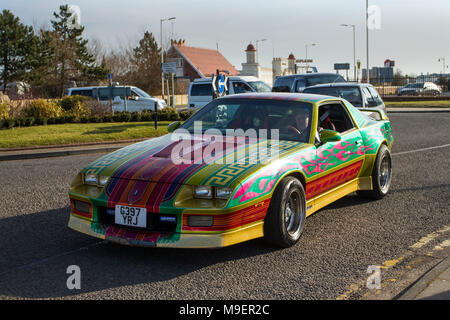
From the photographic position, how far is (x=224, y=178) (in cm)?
466

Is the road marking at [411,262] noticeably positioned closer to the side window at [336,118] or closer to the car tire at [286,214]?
the car tire at [286,214]

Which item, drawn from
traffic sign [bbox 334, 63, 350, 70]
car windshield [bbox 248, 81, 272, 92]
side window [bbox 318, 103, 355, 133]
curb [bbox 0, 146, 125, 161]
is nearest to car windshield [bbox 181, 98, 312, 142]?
side window [bbox 318, 103, 355, 133]

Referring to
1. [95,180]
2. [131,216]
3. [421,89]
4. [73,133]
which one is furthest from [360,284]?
[421,89]

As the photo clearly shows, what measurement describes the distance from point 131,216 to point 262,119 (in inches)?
82.1

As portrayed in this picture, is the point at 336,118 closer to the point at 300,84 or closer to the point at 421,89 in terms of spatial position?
the point at 300,84

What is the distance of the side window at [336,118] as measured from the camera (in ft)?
21.5

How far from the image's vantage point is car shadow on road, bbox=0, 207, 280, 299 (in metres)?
4.14

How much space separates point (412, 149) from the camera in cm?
1282

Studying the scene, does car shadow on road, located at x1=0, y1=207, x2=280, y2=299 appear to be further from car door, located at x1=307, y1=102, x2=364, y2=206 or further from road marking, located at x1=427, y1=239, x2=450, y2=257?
road marking, located at x1=427, y1=239, x2=450, y2=257

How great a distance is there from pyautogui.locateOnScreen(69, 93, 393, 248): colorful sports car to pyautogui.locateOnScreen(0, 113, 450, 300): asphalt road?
0.26 meters

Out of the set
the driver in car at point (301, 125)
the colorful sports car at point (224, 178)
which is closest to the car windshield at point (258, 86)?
the colorful sports car at point (224, 178)
